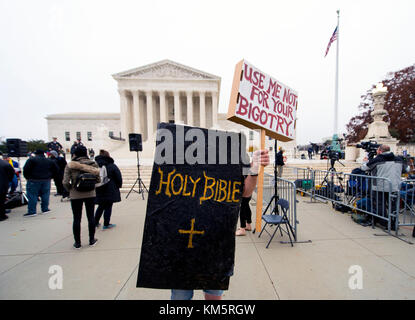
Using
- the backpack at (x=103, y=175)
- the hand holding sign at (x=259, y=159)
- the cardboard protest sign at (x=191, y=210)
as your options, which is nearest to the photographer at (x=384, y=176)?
the hand holding sign at (x=259, y=159)

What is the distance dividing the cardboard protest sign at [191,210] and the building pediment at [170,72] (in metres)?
37.3

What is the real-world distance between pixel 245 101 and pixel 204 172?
998 millimetres

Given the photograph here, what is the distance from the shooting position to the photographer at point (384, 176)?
3695 mm

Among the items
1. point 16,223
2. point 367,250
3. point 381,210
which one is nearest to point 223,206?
point 367,250

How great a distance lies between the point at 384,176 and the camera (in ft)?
12.5

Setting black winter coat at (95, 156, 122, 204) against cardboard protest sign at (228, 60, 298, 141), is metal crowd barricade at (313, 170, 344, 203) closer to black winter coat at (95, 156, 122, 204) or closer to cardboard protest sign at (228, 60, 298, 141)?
cardboard protest sign at (228, 60, 298, 141)

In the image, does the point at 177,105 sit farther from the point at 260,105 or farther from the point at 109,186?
the point at 260,105

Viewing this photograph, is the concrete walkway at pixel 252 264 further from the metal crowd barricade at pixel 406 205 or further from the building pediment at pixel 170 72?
the building pediment at pixel 170 72

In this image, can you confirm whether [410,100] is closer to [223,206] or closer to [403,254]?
[403,254]

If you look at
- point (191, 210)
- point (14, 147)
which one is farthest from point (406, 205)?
point (14, 147)

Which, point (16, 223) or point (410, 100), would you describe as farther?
point (410, 100)

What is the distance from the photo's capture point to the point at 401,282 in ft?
7.45

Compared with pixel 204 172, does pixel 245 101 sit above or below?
above

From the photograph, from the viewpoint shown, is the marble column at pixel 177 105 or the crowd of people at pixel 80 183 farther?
the marble column at pixel 177 105
